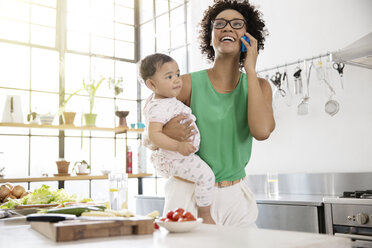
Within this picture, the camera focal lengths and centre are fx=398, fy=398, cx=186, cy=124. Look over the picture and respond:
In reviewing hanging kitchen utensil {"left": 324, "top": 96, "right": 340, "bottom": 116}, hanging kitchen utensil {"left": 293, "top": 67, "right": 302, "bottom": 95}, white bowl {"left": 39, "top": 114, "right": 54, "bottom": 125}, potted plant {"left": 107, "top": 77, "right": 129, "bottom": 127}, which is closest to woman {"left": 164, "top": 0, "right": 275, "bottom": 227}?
hanging kitchen utensil {"left": 324, "top": 96, "right": 340, "bottom": 116}

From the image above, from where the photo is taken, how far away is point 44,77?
4754mm

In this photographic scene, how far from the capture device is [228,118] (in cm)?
140

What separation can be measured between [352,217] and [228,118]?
3.81ft

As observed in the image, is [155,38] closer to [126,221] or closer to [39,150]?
[39,150]

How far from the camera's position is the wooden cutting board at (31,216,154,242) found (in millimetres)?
825

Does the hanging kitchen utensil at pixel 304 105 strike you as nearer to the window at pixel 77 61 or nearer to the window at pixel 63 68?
the window at pixel 77 61

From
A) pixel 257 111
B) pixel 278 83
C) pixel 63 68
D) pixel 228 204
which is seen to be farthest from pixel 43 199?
pixel 63 68

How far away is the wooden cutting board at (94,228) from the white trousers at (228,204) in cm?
Result: 44

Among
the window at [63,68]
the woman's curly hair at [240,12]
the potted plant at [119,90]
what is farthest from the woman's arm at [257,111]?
the window at [63,68]

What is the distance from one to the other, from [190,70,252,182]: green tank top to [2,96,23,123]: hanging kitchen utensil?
8.89 ft

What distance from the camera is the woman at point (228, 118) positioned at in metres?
1.34

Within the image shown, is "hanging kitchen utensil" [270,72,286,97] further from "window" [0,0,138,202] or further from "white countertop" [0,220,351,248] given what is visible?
"white countertop" [0,220,351,248]

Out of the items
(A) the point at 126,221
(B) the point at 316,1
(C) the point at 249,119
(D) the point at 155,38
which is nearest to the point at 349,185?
(B) the point at 316,1

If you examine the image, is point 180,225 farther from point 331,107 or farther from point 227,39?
point 331,107
